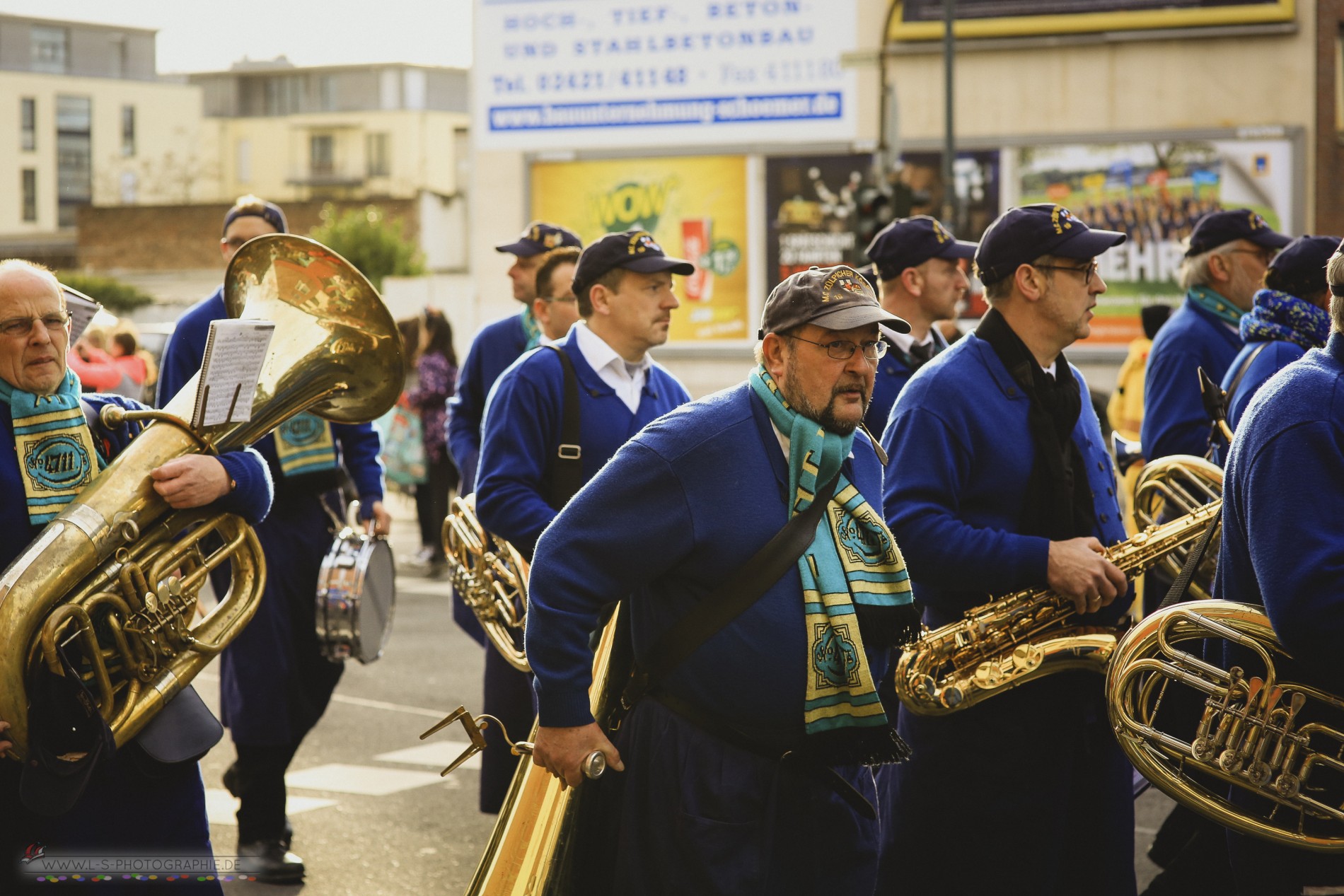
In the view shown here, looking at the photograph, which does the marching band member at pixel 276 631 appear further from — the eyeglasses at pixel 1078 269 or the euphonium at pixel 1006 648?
the eyeglasses at pixel 1078 269

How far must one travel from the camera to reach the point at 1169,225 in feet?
74.3

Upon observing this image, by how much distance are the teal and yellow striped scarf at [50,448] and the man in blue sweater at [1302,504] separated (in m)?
2.83

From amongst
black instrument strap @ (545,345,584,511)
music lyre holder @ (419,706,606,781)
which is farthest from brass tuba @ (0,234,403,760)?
music lyre holder @ (419,706,606,781)

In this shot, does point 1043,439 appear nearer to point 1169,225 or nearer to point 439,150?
point 1169,225

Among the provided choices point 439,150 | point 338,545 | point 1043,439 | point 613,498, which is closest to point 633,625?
point 613,498

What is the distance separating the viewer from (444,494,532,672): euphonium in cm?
556

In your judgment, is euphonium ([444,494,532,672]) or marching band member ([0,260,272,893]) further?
euphonium ([444,494,532,672])

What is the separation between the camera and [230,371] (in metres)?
4.21

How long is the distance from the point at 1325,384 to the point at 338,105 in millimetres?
80129

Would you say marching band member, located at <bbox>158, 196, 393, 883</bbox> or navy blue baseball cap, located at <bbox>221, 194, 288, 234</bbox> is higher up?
navy blue baseball cap, located at <bbox>221, 194, 288, 234</bbox>

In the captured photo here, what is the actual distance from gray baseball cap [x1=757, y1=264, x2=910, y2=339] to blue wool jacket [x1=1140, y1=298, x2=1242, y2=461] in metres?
2.86

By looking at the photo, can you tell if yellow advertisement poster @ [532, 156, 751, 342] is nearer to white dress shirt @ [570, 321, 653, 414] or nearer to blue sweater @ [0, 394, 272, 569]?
white dress shirt @ [570, 321, 653, 414]

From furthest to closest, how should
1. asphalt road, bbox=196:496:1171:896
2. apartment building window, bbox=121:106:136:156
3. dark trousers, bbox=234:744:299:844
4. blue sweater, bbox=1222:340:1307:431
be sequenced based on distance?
apartment building window, bbox=121:106:136:156, asphalt road, bbox=196:496:1171:896, dark trousers, bbox=234:744:299:844, blue sweater, bbox=1222:340:1307:431

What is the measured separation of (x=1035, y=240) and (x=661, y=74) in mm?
21028
